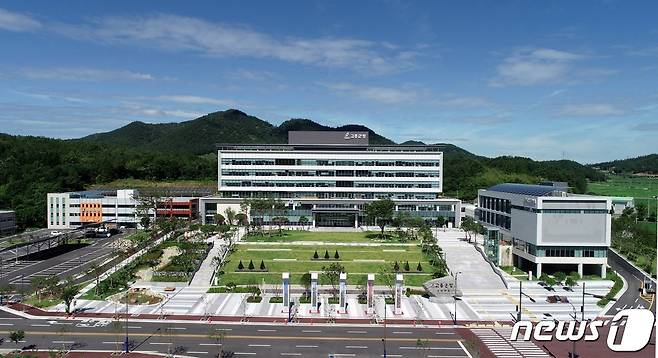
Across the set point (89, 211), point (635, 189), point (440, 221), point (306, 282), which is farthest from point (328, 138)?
point (635, 189)

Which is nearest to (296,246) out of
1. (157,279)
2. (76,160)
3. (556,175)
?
(157,279)

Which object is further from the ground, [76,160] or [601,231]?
[76,160]

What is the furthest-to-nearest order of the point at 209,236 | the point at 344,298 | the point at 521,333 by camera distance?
the point at 209,236 < the point at 344,298 < the point at 521,333

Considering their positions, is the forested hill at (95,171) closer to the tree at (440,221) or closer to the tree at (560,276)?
the tree at (440,221)

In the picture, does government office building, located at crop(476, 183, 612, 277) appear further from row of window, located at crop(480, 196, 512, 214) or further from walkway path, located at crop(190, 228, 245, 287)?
walkway path, located at crop(190, 228, 245, 287)

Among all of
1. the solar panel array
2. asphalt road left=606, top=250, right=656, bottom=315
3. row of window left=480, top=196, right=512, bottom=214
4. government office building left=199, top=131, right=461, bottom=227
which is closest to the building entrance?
government office building left=199, top=131, right=461, bottom=227

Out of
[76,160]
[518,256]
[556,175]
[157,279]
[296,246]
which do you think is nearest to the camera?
[157,279]

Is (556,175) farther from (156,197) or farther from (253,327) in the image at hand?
(253,327)

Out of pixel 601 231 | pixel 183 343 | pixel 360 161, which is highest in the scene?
pixel 360 161
